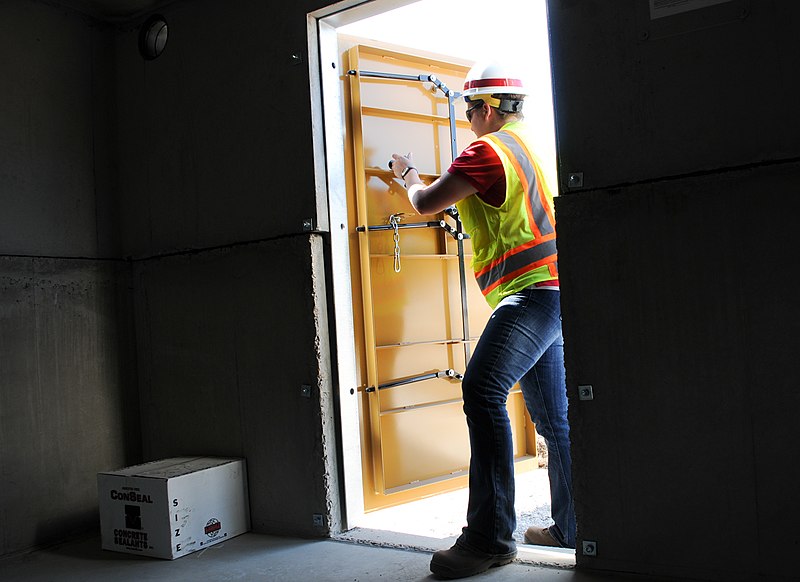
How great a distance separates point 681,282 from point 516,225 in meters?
0.66

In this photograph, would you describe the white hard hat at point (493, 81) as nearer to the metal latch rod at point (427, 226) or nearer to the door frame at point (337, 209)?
the door frame at point (337, 209)

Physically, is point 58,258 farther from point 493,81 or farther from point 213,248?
point 493,81

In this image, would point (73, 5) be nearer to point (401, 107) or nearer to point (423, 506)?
point (401, 107)

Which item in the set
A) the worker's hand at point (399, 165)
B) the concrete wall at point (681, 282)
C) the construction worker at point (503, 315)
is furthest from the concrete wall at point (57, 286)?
the concrete wall at point (681, 282)

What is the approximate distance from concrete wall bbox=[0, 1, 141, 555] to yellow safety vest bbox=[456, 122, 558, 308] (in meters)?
1.95

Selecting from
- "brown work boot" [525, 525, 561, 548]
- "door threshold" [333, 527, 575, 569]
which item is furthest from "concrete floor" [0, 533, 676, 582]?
"brown work boot" [525, 525, 561, 548]

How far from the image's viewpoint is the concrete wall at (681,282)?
2.13m

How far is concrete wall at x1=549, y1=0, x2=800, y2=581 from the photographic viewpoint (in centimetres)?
213

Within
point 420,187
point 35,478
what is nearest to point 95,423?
point 35,478

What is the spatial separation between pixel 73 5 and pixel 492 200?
7.80 feet

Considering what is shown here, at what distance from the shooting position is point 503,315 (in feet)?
8.75

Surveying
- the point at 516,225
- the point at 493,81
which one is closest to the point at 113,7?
the point at 493,81

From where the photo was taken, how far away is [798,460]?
2086mm

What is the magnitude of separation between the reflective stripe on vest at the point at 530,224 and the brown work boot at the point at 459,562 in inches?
38.0
